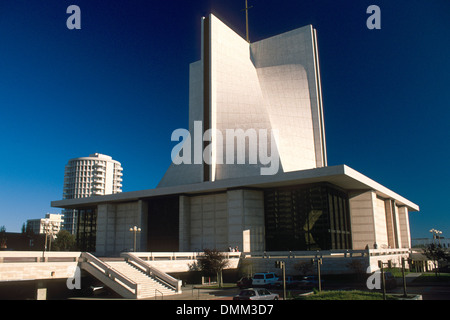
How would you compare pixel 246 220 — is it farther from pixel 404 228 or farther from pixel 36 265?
pixel 404 228

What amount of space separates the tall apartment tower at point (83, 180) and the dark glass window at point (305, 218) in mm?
130109

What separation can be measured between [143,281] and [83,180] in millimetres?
144568

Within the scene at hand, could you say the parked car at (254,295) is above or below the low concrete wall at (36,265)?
below

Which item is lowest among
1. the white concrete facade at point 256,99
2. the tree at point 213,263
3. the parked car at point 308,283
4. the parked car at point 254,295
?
the parked car at point 308,283

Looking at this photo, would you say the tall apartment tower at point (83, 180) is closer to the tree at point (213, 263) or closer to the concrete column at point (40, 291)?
the tree at point (213, 263)

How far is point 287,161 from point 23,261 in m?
30.5

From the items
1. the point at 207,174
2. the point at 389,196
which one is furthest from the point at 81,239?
the point at 389,196

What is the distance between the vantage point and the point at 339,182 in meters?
41.4

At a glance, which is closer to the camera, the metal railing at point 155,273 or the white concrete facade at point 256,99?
the metal railing at point 155,273

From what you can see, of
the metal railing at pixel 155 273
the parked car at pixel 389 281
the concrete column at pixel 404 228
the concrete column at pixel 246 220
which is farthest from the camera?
the concrete column at pixel 404 228

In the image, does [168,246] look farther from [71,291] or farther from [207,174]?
[71,291]

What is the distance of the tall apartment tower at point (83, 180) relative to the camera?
161 meters

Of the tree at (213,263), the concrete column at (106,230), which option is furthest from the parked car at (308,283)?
the concrete column at (106,230)

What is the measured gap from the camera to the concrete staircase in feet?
84.3
